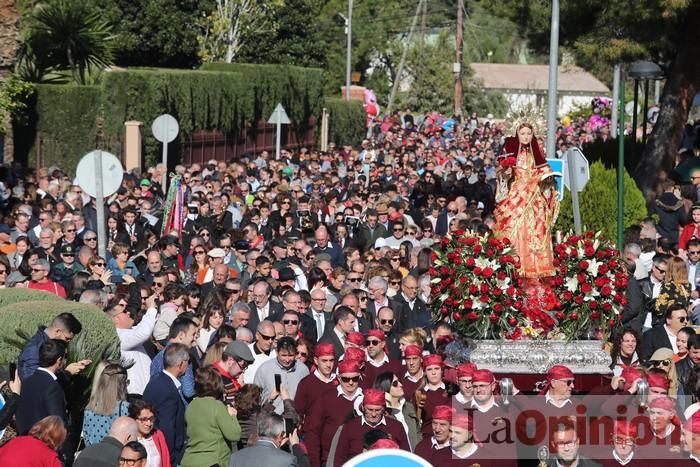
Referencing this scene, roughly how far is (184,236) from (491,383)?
1095 cm

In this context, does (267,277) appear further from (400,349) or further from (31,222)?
(31,222)

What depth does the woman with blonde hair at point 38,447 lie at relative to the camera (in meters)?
8.70

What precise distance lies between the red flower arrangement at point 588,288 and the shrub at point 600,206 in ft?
32.6

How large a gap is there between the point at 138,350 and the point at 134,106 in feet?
73.2

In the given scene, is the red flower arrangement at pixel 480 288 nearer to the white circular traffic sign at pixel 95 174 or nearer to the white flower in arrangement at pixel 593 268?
the white flower in arrangement at pixel 593 268

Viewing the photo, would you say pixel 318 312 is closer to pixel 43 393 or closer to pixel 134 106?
pixel 43 393

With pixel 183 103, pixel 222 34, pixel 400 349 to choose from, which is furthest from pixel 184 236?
pixel 222 34

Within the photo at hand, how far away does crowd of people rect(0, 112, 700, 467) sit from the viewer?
9.43 m

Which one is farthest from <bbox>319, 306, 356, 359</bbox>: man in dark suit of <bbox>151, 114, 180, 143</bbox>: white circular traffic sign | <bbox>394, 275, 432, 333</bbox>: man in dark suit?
<bbox>151, 114, 180, 143</bbox>: white circular traffic sign

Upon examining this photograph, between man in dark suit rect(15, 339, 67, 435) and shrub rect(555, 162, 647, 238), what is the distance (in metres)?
13.2

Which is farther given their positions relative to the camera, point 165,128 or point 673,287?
point 165,128

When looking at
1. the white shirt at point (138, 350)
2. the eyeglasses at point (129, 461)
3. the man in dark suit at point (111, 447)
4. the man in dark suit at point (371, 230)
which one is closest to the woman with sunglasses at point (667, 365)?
the white shirt at point (138, 350)

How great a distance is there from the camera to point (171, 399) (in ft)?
35.4

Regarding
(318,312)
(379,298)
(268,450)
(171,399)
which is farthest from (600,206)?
(268,450)
